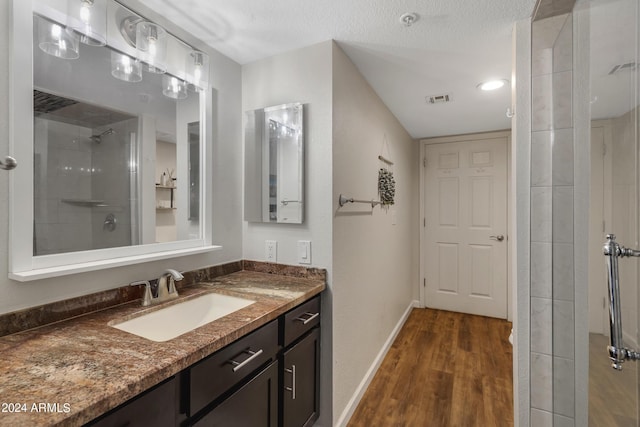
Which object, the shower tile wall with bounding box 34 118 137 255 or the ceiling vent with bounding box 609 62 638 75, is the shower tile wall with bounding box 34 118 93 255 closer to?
the shower tile wall with bounding box 34 118 137 255

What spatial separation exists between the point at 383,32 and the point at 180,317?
1.77 metres

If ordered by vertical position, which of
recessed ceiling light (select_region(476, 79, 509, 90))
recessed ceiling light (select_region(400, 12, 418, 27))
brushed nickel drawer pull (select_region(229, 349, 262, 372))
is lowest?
brushed nickel drawer pull (select_region(229, 349, 262, 372))

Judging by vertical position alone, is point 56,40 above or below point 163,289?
above

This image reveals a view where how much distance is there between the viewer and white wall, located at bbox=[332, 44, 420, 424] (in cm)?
177

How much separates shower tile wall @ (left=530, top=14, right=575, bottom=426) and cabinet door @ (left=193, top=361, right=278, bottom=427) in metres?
1.24

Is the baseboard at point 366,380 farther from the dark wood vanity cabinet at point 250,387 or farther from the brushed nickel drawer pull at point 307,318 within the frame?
the brushed nickel drawer pull at point 307,318

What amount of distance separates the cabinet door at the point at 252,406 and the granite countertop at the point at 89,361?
0.70 ft

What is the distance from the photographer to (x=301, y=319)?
1457mm

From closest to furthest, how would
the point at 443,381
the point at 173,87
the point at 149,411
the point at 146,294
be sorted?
the point at 149,411
the point at 146,294
the point at 173,87
the point at 443,381

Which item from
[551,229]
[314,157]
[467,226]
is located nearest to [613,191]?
[551,229]

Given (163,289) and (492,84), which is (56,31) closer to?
(163,289)

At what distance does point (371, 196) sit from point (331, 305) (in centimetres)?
100

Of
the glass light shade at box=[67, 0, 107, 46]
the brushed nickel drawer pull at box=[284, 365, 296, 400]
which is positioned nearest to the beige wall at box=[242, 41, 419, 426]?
the brushed nickel drawer pull at box=[284, 365, 296, 400]

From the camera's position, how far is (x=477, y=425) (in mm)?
Result: 1847
